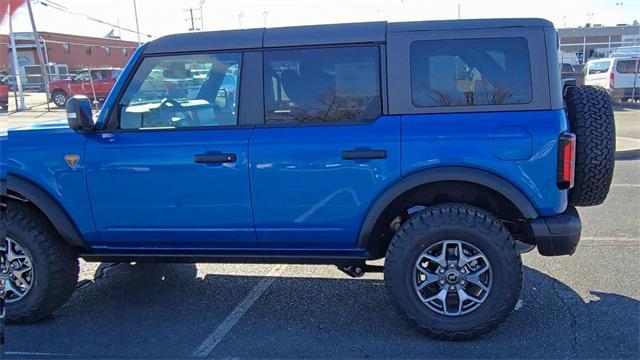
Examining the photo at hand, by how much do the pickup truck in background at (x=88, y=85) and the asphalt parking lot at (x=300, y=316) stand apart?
21331mm

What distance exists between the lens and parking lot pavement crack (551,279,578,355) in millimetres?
3057

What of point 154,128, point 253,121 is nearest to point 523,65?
point 253,121

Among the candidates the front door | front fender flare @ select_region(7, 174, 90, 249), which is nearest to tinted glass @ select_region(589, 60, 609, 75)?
the front door

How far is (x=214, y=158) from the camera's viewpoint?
3.16 meters

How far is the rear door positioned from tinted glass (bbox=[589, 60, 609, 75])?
66.5ft

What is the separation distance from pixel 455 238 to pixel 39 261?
2.73m

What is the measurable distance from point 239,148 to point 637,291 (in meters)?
3.07

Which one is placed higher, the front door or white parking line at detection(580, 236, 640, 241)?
the front door

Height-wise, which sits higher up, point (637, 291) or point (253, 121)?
point (253, 121)

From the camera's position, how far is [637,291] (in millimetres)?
3734

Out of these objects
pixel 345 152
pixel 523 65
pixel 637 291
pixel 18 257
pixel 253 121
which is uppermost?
pixel 523 65

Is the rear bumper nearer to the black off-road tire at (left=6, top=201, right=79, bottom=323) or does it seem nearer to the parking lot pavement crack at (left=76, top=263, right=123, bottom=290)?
the black off-road tire at (left=6, top=201, right=79, bottom=323)

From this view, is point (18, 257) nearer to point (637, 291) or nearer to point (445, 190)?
point (445, 190)

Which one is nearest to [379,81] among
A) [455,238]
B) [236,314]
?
[455,238]
